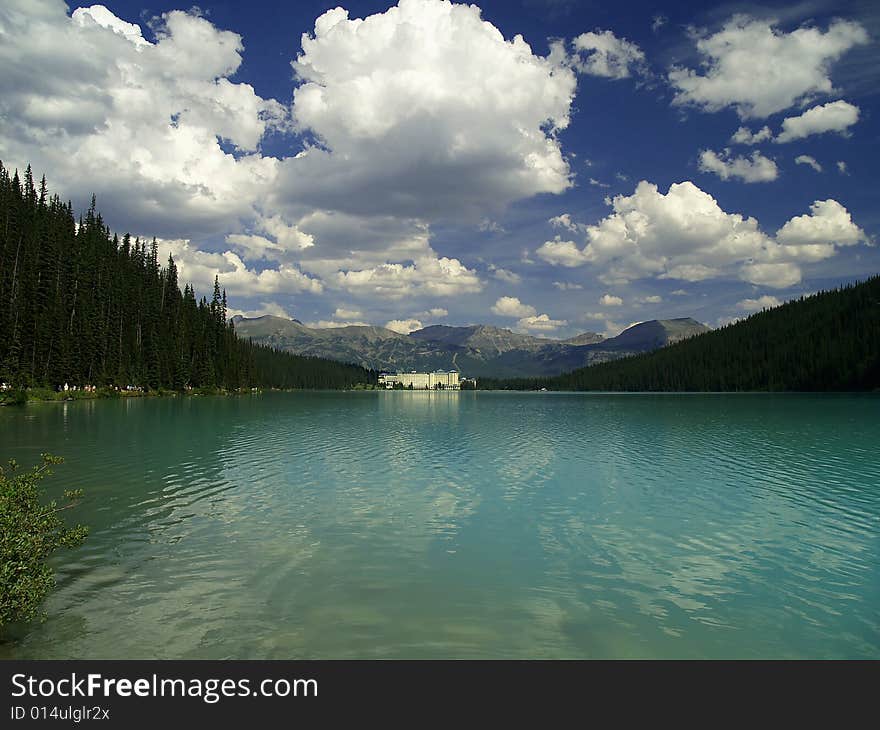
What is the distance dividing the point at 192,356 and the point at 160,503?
570 ft

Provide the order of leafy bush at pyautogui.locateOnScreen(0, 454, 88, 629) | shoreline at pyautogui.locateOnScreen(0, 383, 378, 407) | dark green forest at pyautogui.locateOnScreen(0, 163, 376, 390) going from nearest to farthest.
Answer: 1. leafy bush at pyautogui.locateOnScreen(0, 454, 88, 629)
2. shoreline at pyautogui.locateOnScreen(0, 383, 378, 407)
3. dark green forest at pyautogui.locateOnScreen(0, 163, 376, 390)

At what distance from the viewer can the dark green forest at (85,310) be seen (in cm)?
11125

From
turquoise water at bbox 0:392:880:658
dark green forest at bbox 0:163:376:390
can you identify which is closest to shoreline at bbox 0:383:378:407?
dark green forest at bbox 0:163:376:390

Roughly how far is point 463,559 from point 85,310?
483ft

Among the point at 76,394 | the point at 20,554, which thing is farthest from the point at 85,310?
the point at 20,554

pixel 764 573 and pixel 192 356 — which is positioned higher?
pixel 192 356

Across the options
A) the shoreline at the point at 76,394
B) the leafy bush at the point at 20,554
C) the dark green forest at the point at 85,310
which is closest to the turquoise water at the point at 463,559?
the leafy bush at the point at 20,554

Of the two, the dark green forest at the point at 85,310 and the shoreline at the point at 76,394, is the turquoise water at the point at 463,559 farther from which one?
the dark green forest at the point at 85,310

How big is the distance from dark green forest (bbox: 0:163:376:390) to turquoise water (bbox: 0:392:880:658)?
88681mm

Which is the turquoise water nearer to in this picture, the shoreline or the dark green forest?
the shoreline

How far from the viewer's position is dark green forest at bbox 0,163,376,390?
11125cm

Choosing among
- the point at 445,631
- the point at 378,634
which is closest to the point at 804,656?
the point at 445,631
